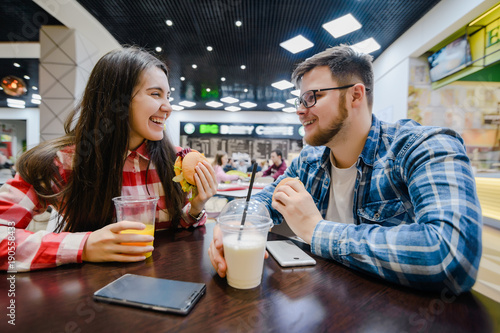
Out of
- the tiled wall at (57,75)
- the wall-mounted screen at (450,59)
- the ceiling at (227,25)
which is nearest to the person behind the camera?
the wall-mounted screen at (450,59)

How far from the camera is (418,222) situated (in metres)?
0.85

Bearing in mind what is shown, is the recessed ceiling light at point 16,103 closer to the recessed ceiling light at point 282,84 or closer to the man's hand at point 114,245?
the recessed ceiling light at point 282,84

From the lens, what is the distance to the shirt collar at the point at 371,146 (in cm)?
127

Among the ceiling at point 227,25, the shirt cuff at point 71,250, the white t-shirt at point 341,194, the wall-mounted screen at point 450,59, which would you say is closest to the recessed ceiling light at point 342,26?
the ceiling at point 227,25

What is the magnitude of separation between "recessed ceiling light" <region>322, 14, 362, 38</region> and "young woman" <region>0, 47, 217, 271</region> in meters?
4.29

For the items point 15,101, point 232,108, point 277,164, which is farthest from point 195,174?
point 15,101

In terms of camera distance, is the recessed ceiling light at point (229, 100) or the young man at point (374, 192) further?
the recessed ceiling light at point (229, 100)

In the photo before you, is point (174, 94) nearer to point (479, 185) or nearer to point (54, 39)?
point (54, 39)

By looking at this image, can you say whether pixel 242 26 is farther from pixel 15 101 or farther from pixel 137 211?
pixel 15 101

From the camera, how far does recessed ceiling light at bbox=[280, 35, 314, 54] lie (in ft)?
17.7

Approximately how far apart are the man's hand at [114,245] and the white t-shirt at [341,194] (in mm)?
1062

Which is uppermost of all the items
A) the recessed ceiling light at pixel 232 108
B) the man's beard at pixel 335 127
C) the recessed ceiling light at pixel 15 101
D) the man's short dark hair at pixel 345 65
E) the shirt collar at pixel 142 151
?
the recessed ceiling light at pixel 15 101

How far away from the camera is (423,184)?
0.88m

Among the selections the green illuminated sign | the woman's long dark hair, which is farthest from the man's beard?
the green illuminated sign
